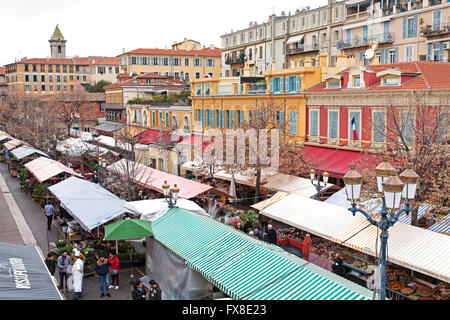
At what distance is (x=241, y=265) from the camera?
39.3ft

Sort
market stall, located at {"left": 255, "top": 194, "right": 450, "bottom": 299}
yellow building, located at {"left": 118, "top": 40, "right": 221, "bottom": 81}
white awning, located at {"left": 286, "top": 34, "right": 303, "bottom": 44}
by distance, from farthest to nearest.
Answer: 1. yellow building, located at {"left": 118, "top": 40, "right": 221, "bottom": 81}
2. white awning, located at {"left": 286, "top": 34, "right": 303, "bottom": 44}
3. market stall, located at {"left": 255, "top": 194, "right": 450, "bottom": 299}

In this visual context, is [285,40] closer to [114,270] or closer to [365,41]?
[365,41]

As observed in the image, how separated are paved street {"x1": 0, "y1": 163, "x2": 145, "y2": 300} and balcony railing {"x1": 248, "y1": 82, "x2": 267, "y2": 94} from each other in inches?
642

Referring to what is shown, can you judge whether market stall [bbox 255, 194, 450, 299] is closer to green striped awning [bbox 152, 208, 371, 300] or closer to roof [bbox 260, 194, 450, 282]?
roof [bbox 260, 194, 450, 282]

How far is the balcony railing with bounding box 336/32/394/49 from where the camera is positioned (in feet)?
139

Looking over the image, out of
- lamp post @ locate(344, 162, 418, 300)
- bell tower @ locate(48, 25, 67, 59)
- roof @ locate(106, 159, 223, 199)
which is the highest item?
bell tower @ locate(48, 25, 67, 59)

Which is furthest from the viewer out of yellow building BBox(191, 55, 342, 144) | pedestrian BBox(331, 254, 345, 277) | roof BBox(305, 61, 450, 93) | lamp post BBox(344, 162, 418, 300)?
yellow building BBox(191, 55, 342, 144)

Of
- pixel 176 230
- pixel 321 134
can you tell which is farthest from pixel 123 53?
pixel 176 230

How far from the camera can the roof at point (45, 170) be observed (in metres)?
28.4

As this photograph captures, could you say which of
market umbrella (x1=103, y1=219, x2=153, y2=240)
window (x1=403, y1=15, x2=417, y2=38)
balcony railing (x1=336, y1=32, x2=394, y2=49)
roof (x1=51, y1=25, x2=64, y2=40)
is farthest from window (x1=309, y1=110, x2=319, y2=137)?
roof (x1=51, y1=25, x2=64, y2=40)

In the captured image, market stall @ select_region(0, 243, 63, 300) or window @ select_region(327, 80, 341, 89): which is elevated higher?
window @ select_region(327, 80, 341, 89)

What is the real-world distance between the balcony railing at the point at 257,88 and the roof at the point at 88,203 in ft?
48.4

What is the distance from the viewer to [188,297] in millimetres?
13305

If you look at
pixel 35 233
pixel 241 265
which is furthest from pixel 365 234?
pixel 35 233
